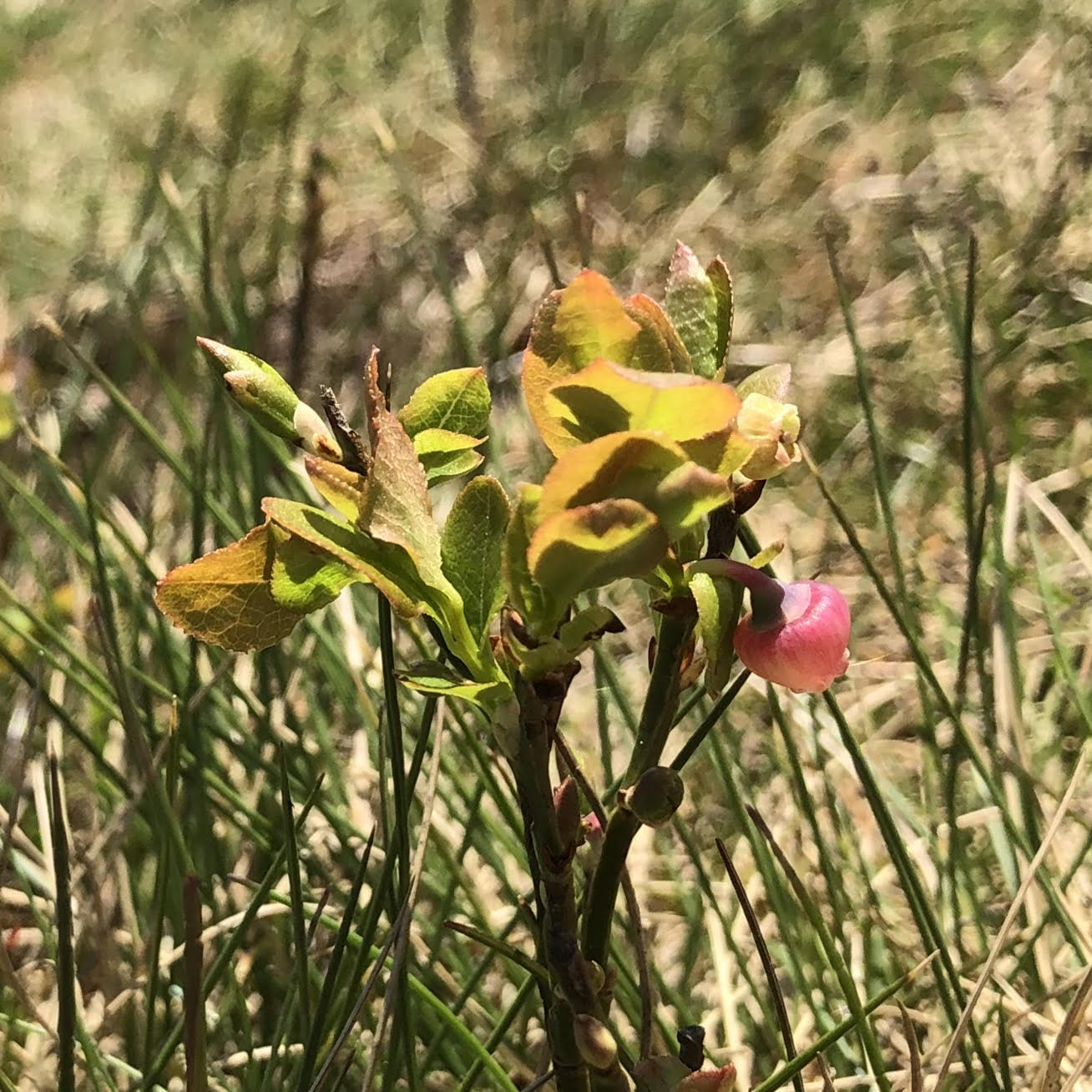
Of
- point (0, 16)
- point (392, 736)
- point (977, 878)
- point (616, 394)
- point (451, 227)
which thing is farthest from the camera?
point (0, 16)

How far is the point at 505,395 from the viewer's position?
54.7 inches

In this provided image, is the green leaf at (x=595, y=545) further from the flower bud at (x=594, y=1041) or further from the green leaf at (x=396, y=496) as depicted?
the flower bud at (x=594, y=1041)

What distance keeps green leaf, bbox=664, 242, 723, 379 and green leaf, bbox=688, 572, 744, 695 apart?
0.07 m

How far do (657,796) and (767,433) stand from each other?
0.10m

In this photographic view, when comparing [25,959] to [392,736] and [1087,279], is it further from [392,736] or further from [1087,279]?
[1087,279]

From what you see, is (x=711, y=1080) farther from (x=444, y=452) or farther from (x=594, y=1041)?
(x=444, y=452)

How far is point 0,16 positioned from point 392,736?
2230mm

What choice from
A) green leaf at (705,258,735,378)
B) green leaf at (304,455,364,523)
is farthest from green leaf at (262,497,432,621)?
green leaf at (705,258,735,378)

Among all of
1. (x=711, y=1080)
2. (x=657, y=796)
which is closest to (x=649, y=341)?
(x=657, y=796)

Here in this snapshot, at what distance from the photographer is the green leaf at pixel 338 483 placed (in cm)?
29

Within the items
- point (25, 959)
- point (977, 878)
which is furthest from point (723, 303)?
point (25, 959)

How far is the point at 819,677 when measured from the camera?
30cm

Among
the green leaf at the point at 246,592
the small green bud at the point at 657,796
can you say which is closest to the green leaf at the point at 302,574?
the green leaf at the point at 246,592

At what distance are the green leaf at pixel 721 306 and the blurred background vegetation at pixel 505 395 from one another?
0.78 ft
